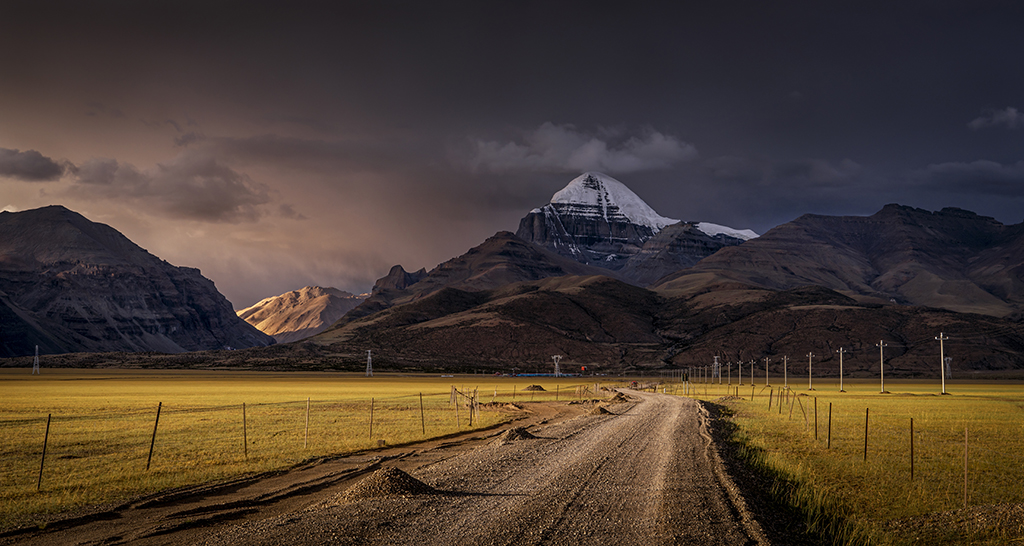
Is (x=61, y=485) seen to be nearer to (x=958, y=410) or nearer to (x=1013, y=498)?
(x=1013, y=498)

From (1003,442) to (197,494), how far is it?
114 feet

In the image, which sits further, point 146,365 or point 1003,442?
point 146,365

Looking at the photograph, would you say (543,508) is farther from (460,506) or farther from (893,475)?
(893,475)

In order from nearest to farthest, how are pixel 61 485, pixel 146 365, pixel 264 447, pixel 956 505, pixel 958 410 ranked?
pixel 956 505 → pixel 61 485 → pixel 264 447 → pixel 958 410 → pixel 146 365

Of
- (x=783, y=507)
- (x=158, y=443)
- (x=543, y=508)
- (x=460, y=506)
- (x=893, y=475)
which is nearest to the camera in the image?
(x=543, y=508)

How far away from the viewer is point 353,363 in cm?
19175

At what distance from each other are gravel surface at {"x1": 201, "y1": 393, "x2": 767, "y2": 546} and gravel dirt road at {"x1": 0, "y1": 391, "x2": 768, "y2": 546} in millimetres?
33

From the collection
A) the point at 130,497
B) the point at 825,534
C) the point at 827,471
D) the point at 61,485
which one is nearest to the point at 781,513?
the point at 825,534

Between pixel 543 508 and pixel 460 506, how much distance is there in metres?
2.04

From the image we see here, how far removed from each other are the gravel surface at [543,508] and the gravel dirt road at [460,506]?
0.03 meters

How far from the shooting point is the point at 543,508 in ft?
50.5

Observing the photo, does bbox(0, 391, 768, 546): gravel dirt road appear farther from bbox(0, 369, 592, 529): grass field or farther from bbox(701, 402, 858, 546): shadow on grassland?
bbox(0, 369, 592, 529): grass field

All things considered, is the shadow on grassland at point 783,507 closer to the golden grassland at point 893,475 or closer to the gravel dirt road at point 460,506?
the golden grassland at point 893,475

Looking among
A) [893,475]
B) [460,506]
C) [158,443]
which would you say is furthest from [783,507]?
[158,443]
